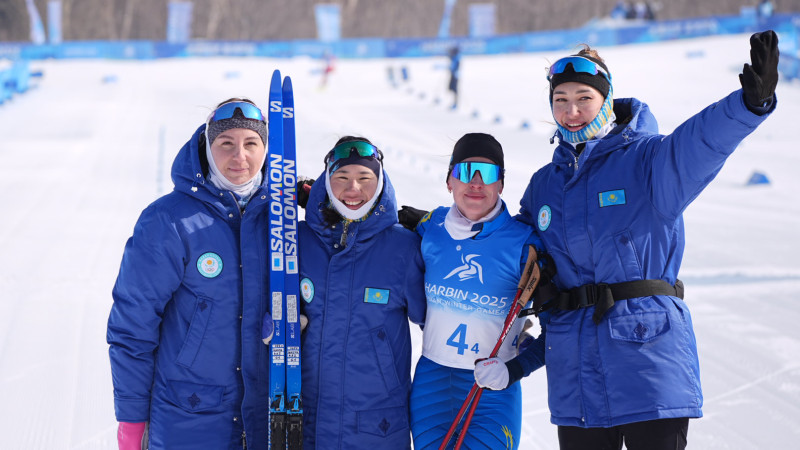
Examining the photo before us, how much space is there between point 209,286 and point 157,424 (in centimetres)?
47

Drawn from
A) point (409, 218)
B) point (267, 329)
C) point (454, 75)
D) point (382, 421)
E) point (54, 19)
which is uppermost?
point (54, 19)

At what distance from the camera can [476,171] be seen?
2506 mm

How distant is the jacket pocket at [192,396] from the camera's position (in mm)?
2332

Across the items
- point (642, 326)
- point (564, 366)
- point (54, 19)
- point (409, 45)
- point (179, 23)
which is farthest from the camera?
point (179, 23)

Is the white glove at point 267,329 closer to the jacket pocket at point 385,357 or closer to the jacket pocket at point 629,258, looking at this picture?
the jacket pocket at point 385,357

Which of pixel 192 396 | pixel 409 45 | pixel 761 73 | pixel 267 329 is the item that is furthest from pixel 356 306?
pixel 409 45

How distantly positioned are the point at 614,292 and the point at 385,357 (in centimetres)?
77

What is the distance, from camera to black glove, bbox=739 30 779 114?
1847 mm

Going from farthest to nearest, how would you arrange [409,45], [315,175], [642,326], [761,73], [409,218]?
1. [409,45]
2. [315,175]
3. [409,218]
4. [642,326]
5. [761,73]

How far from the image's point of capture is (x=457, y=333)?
2469 millimetres

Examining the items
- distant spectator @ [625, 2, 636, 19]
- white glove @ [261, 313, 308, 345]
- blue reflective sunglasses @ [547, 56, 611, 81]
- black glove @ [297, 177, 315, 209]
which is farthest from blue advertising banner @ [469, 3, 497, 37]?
white glove @ [261, 313, 308, 345]

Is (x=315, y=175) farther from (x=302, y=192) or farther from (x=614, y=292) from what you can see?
(x=614, y=292)

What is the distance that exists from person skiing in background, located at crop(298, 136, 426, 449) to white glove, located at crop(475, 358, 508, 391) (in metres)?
0.29

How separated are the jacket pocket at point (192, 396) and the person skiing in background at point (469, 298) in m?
0.67
